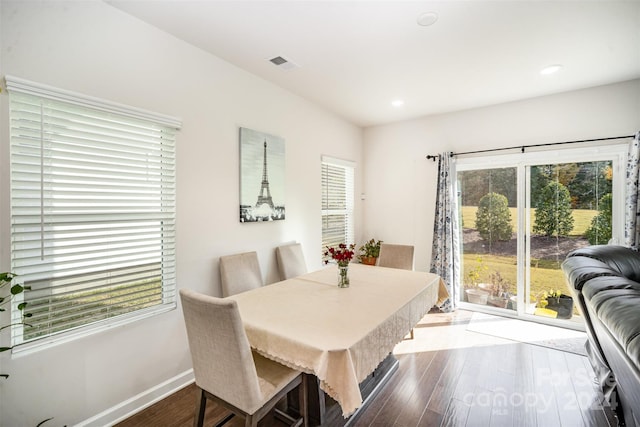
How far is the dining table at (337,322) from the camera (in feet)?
4.44

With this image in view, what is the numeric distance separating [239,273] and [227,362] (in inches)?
51.5

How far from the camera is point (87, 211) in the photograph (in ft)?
6.06

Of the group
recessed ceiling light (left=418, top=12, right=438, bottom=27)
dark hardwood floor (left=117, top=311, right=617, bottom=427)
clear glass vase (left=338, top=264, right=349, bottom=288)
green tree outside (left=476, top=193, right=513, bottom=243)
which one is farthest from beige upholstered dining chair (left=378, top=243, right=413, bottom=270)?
recessed ceiling light (left=418, top=12, right=438, bottom=27)

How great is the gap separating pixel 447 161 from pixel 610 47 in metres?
1.88

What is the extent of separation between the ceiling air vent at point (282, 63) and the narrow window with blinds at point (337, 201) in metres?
1.41

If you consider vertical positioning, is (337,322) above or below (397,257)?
below

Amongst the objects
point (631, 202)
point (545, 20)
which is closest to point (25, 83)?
point (545, 20)

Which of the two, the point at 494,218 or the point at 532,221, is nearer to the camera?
the point at 532,221

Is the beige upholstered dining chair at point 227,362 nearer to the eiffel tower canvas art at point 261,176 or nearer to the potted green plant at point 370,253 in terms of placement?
the eiffel tower canvas art at point 261,176

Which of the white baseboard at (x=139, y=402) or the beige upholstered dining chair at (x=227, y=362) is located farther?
the white baseboard at (x=139, y=402)

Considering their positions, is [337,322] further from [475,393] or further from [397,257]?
[397,257]

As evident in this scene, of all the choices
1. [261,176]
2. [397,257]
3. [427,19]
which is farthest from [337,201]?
[427,19]

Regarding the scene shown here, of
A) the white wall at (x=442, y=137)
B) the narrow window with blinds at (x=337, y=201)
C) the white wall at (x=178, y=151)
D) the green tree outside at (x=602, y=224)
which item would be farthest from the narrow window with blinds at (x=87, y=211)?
the green tree outside at (x=602, y=224)

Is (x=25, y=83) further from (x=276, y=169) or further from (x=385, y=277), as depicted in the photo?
(x=385, y=277)
